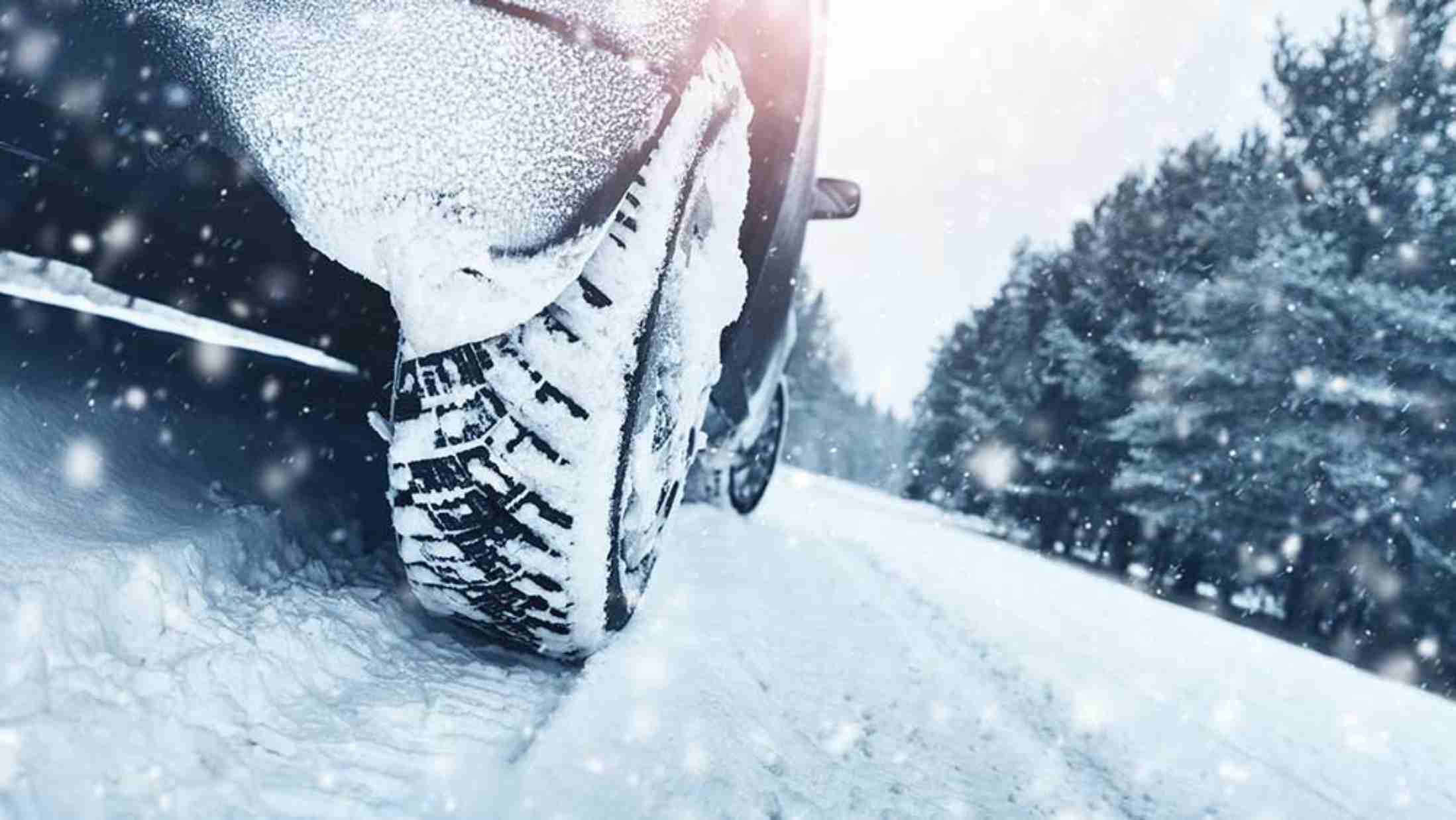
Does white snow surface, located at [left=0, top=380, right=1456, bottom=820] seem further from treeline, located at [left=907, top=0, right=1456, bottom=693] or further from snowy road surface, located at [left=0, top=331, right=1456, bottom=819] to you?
treeline, located at [left=907, top=0, right=1456, bottom=693]

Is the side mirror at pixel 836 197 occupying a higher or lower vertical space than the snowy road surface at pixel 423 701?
higher

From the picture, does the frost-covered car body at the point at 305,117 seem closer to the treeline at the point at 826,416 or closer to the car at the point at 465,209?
Result: the car at the point at 465,209

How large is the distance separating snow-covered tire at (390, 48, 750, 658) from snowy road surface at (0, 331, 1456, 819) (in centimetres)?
28

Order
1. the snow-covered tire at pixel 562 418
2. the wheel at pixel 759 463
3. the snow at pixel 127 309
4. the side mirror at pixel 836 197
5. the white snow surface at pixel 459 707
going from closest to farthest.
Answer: the white snow surface at pixel 459 707 < the snow-covered tire at pixel 562 418 < the snow at pixel 127 309 < the side mirror at pixel 836 197 < the wheel at pixel 759 463

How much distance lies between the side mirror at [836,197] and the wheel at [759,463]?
2013 mm

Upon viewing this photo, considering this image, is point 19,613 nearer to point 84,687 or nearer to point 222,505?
point 84,687

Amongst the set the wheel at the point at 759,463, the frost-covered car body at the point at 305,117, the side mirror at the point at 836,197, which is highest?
the side mirror at the point at 836,197

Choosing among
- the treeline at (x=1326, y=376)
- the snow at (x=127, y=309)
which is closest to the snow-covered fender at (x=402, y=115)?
the snow at (x=127, y=309)

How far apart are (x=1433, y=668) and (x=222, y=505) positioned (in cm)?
1629

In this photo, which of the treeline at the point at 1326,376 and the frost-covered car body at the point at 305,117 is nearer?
the frost-covered car body at the point at 305,117

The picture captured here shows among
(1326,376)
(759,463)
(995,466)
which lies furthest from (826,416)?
(759,463)

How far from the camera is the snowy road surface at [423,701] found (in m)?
1.11

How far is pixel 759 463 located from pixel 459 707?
4.14 meters

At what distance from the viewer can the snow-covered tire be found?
130cm
